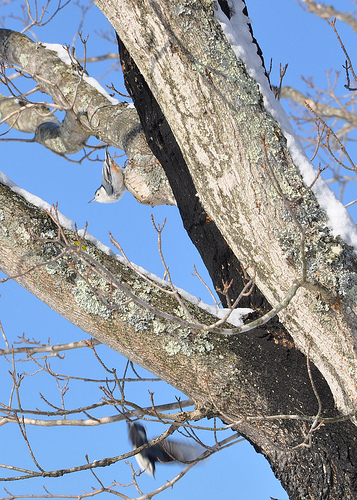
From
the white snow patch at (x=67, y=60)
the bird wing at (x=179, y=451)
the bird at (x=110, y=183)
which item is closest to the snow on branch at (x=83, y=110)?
the white snow patch at (x=67, y=60)

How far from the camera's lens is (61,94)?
9.04 ft

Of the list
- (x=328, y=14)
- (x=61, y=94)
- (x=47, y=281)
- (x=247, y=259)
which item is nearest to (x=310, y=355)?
(x=247, y=259)

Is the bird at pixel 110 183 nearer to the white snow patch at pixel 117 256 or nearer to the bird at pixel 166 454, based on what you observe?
the white snow patch at pixel 117 256

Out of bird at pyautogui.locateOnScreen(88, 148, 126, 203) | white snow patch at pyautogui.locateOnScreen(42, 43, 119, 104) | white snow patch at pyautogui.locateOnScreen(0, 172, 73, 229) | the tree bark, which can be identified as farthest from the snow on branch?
the tree bark

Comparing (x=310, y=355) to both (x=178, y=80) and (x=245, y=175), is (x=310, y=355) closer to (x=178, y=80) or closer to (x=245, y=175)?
(x=245, y=175)

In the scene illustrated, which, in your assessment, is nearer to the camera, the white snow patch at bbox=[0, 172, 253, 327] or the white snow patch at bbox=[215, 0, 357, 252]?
the white snow patch at bbox=[215, 0, 357, 252]

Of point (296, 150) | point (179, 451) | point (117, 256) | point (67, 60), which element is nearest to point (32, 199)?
point (117, 256)

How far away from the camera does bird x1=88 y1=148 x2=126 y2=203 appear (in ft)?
9.75

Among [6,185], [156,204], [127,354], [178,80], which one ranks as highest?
[156,204]

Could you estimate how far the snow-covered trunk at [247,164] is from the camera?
1.37 metres

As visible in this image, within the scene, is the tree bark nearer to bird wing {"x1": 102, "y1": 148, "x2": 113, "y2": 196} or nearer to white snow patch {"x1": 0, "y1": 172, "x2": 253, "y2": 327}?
white snow patch {"x1": 0, "y1": 172, "x2": 253, "y2": 327}

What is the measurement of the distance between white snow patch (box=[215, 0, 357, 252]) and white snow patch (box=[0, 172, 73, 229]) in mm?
883

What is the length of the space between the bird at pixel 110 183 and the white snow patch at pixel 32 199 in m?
1.17

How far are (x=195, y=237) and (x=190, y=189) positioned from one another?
202 millimetres
